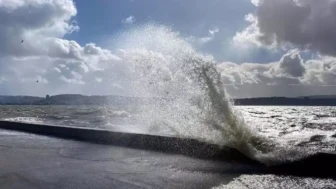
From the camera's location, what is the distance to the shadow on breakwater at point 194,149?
617 cm

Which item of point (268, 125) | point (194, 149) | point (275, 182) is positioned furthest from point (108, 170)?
Result: point (268, 125)

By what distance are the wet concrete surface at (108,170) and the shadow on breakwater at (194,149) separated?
394 millimetres

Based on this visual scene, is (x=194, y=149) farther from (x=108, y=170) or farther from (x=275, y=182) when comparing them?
(x=275, y=182)

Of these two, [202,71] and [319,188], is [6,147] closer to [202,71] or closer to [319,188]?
[202,71]

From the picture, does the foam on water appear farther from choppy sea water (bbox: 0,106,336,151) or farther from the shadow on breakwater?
choppy sea water (bbox: 0,106,336,151)

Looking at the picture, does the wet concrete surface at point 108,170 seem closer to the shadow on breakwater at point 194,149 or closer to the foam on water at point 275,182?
the foam on water at point 275,182

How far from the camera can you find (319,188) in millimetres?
4820

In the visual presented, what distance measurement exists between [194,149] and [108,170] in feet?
9.61

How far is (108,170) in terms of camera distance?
6.36m

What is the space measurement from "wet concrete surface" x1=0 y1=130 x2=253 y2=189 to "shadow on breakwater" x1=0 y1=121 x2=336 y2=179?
394 millimetres

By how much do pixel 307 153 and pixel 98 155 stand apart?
16.5 ft

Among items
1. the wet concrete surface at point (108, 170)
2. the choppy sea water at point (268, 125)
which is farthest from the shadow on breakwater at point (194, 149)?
the choppy sea water at point (268, 125)

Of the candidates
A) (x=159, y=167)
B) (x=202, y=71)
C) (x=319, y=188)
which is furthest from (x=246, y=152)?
(x=202, y=71)

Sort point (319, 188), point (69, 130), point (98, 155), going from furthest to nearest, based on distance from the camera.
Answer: point (69, 130), point (98, 155), point (319, 188)
